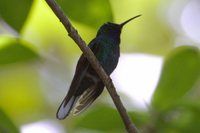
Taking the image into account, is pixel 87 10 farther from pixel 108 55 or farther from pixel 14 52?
pixel 108 55

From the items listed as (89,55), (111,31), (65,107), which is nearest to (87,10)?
(89,55)

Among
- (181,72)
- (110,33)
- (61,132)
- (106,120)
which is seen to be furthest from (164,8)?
(106,120)

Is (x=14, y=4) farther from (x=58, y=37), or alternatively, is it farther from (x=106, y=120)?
(x=58, y=37)

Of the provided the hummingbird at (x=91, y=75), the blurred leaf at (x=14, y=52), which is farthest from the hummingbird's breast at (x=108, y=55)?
the blurred leaf at (x=14, y=52)

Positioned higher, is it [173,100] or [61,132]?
[61,132]

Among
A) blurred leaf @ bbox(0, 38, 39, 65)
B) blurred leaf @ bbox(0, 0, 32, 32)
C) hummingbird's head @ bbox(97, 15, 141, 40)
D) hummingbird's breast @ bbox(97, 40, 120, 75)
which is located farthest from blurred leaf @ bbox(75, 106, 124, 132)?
hummingbird's head @ bbox(97, 15, 141, 40)

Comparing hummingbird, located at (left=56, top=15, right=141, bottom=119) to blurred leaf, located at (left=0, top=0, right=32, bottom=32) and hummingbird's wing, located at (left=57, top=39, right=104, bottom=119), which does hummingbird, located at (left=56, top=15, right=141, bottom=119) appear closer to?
hummingbird's wing, located at (left=57, top=39, right=104, bottom=119)
